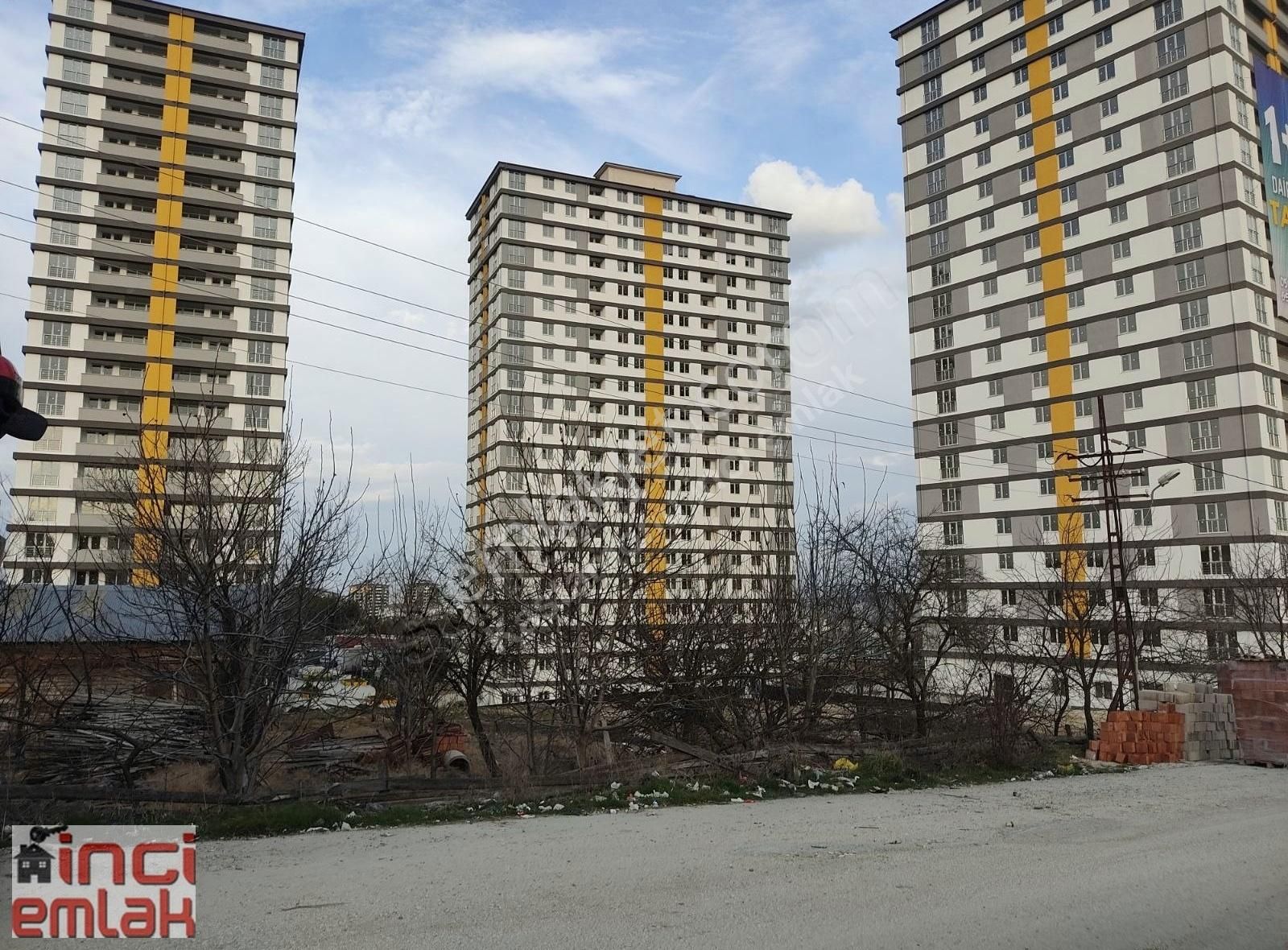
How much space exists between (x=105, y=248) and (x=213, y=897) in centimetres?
5301

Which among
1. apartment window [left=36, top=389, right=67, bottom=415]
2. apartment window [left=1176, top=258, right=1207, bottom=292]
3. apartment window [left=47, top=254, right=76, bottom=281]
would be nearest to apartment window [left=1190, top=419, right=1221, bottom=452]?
apartment window [left=1176, top=258, right=1207, bottom=292]

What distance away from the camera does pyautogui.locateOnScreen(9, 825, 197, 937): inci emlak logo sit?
21.1 feet

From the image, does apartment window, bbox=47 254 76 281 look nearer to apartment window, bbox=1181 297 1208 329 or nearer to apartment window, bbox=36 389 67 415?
apartment window, bbox=36 389 67 415

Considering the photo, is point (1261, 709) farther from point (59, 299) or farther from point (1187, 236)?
point (59, 299)

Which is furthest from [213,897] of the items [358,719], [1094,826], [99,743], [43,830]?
[358,719]

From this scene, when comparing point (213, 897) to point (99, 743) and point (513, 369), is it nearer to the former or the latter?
point (99, 743)

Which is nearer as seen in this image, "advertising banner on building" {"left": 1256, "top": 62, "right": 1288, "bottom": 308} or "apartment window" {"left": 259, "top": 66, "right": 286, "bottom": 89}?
"advertising banner on building" {"left": 1256, "top": 62, "right": 1288, "bottom": 308}

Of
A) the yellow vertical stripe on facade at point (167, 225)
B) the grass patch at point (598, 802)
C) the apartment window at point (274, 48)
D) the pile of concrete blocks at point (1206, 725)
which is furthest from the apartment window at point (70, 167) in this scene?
the pile of concrete blocks at point (1206, 725)

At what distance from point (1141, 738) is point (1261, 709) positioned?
249 centimetres

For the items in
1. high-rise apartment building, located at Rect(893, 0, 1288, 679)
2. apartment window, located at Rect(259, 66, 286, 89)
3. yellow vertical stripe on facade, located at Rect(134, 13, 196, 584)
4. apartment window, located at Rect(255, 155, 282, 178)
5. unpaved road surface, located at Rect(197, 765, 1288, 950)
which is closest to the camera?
unpaved road surface, located at Rect(197, 765, 1288, 950)

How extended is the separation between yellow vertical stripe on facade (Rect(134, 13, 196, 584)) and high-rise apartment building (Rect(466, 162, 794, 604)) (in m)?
19.1

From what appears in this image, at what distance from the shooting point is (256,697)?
1112 cm

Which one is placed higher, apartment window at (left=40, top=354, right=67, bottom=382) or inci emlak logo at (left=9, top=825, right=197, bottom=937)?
apartment window at (left=40, top=354, right=67, bottom=382)

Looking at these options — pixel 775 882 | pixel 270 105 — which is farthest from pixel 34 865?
pixel 270 105
